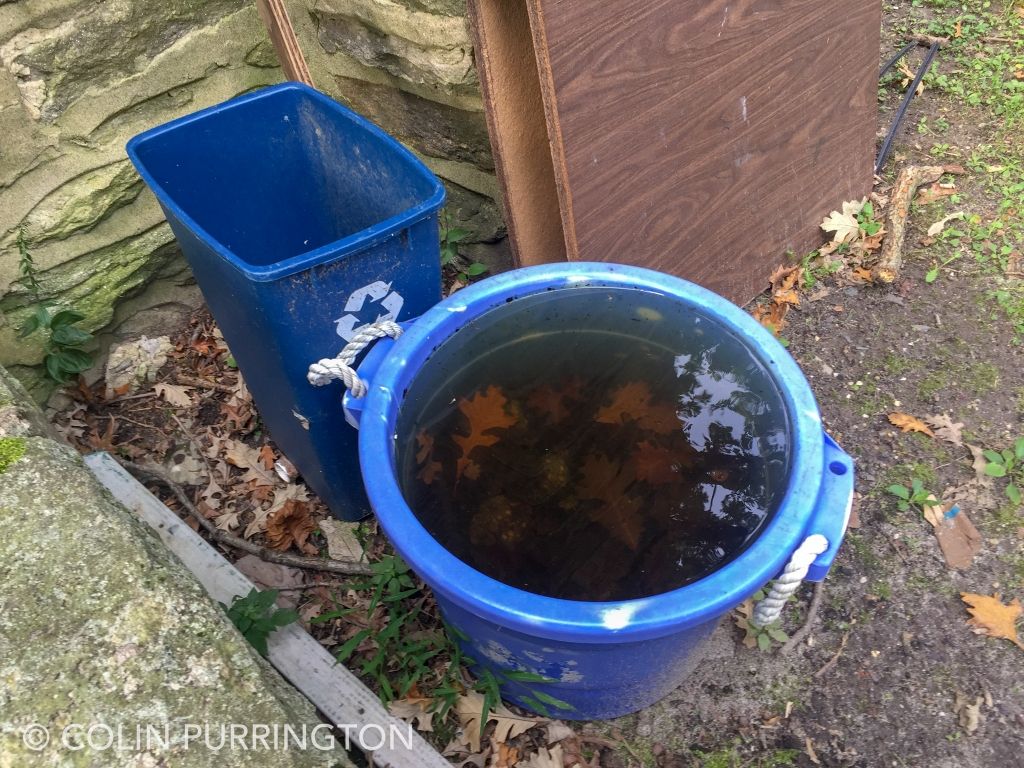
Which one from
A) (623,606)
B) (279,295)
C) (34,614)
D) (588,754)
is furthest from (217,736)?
(588,754)

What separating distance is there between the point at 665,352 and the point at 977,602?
3.59ft

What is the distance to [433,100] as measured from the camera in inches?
89.7

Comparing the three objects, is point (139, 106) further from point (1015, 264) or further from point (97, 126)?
point (1015, 264)

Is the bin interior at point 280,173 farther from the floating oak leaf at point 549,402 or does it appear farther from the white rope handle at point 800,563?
the white rope handle at point 800,563

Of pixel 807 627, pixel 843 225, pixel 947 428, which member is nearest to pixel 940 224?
pixel 843 225

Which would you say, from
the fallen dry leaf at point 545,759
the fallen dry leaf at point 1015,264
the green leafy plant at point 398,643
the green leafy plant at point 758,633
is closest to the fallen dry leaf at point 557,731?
the fallen dry leaf at point 545,759

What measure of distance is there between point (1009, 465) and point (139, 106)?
109 inches

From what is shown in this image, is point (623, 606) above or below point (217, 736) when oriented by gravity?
below

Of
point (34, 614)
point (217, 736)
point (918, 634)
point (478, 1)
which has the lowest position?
point (918, 634)

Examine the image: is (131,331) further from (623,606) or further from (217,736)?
(623,606)

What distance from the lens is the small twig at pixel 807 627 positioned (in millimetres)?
1915

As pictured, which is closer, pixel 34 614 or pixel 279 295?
pixel 34 614

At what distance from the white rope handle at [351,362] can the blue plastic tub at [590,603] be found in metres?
0.03

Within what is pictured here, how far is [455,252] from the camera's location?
2676 millimetres
